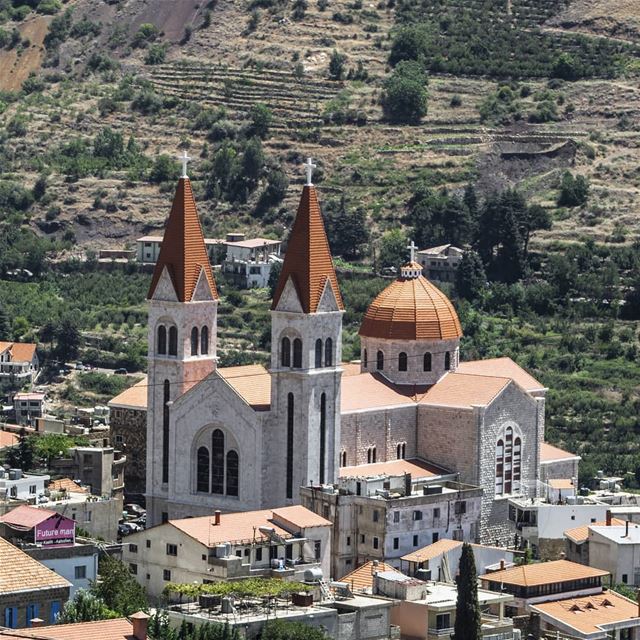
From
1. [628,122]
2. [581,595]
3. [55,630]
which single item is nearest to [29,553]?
[55,630]

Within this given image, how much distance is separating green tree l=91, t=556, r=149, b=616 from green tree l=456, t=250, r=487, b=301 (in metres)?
66.1

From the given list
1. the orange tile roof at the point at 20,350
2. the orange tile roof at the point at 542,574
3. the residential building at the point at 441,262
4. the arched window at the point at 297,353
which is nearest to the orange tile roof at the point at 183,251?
the arched window at the point at 297,353

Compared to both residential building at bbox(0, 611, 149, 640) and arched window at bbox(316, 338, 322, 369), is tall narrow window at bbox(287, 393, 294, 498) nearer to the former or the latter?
arched window at bbox(316, 338, 322, 369)

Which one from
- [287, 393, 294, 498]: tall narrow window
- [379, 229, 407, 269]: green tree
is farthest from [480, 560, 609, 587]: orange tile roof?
[379, 229, 407, 269]: green tree

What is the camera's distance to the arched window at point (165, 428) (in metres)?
116

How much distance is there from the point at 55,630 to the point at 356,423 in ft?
107

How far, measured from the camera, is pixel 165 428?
116 m

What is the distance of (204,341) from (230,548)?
15.4m

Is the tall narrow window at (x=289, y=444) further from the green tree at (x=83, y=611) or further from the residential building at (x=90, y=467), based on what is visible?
the green tree at (x=83, y=611)

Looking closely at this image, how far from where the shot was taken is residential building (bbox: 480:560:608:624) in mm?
103412

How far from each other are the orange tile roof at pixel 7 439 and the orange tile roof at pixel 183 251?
32.3 feet

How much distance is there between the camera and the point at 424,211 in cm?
17838

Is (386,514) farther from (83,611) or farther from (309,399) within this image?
(83,611)

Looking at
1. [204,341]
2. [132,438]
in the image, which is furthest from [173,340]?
[132,438]
